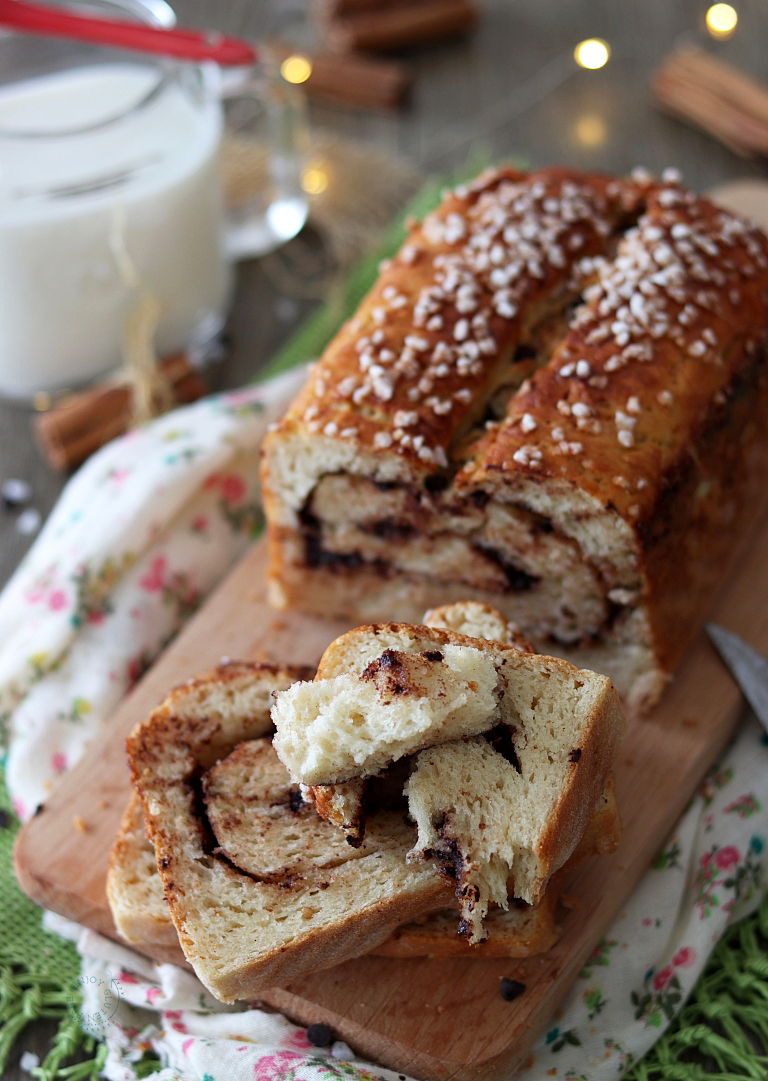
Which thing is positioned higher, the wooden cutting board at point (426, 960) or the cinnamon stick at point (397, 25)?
the cinnamon stick at point (397, 25)

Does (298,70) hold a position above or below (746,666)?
above

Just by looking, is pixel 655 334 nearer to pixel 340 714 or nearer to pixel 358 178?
pixel 340 714

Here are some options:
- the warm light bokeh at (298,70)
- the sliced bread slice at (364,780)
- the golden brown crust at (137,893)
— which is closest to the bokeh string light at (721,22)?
the warm light bokeh at (298,70)

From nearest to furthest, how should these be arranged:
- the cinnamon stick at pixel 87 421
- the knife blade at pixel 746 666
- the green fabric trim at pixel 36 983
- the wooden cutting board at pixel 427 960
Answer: the wooden cutting board at pixel 427 960 < the green fabric trim at pixel 36 983 < the knife blade at pixel 746 666 < the cinnamon stick at pixel 87 421

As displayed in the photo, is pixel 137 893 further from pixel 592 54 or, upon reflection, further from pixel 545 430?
pixel 592 54

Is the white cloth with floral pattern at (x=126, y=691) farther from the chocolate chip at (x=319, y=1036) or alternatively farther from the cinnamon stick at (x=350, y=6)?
the cinnamon stick at (x=350, y=6)

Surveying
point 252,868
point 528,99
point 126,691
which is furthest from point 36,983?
point 528,99
